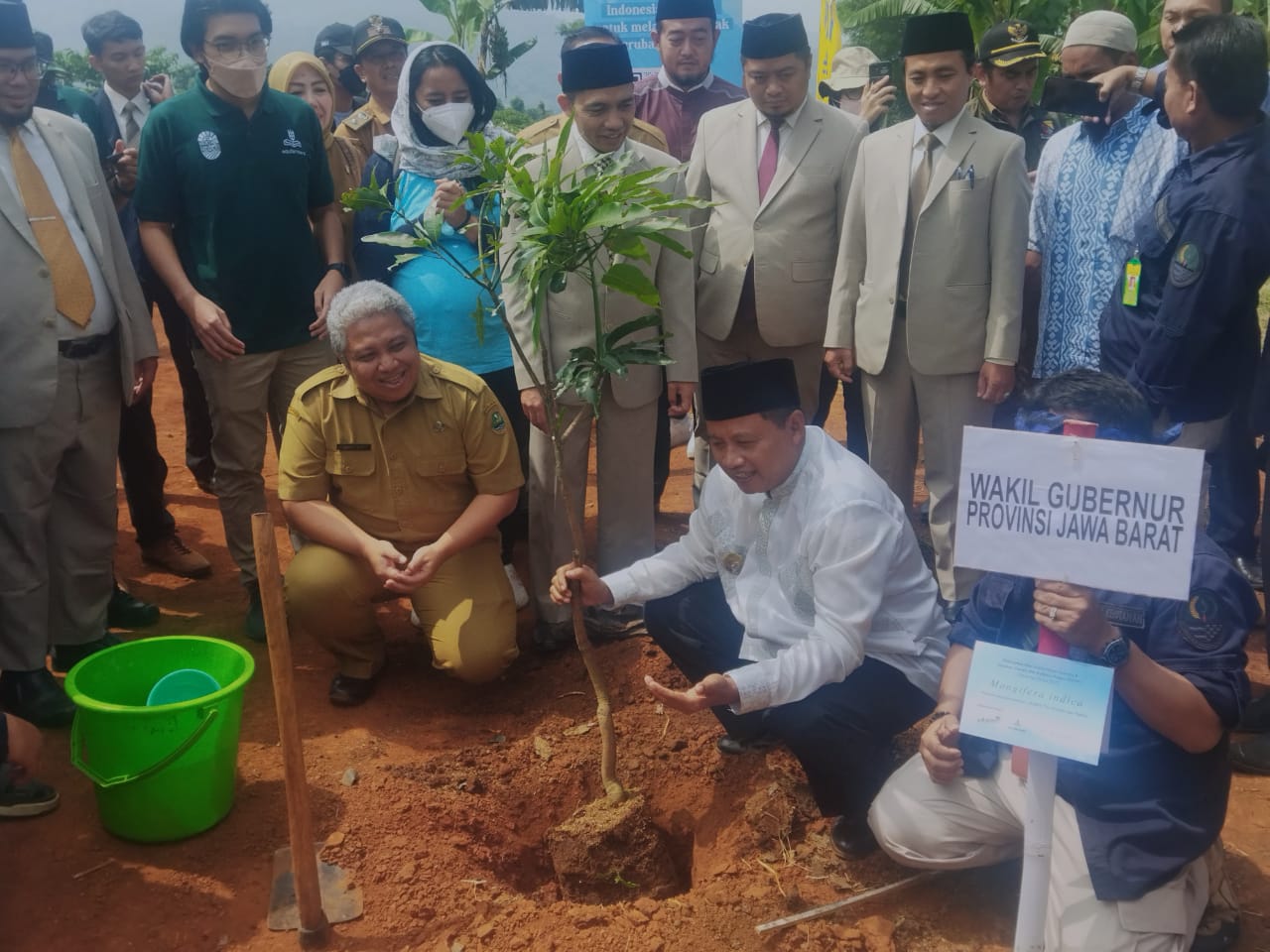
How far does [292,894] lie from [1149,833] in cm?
209

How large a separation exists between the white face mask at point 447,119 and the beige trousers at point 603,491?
45.2 inches

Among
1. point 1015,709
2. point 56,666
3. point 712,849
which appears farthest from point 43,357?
point 1015,709

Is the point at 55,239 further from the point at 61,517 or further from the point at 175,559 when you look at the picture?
the point at 175,559

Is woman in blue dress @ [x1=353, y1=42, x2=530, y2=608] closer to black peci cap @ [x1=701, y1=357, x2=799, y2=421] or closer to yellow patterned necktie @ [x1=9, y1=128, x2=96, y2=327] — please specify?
yellow patterned necktie @ [x1=9, y1=128, x2=96, y2=327]

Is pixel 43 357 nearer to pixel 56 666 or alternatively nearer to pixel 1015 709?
pixel 56 666

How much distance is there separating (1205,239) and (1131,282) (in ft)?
0.98

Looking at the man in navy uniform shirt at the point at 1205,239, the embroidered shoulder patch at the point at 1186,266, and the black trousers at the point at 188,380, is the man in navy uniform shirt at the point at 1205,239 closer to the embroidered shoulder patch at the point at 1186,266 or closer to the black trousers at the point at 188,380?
the embroidered shoulder patch at the point at 1186,266

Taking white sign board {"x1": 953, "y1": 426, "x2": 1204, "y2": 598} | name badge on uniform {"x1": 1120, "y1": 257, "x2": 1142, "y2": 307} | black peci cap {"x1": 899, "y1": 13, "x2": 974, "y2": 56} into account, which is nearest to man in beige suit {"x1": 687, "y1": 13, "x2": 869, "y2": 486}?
black peci cap {"x1": 899, "y1": 13, "x2": 974, "y2": 56}

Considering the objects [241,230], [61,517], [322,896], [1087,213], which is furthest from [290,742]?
[1087,213]

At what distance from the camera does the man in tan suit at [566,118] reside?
165 inches

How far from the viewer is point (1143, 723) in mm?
2303

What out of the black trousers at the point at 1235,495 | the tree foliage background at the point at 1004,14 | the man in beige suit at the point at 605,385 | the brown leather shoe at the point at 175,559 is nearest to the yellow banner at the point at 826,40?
the tree foliage background at the point at 1004,14

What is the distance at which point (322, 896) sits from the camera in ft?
9.14

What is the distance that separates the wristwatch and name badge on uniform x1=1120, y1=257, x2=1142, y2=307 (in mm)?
1819
